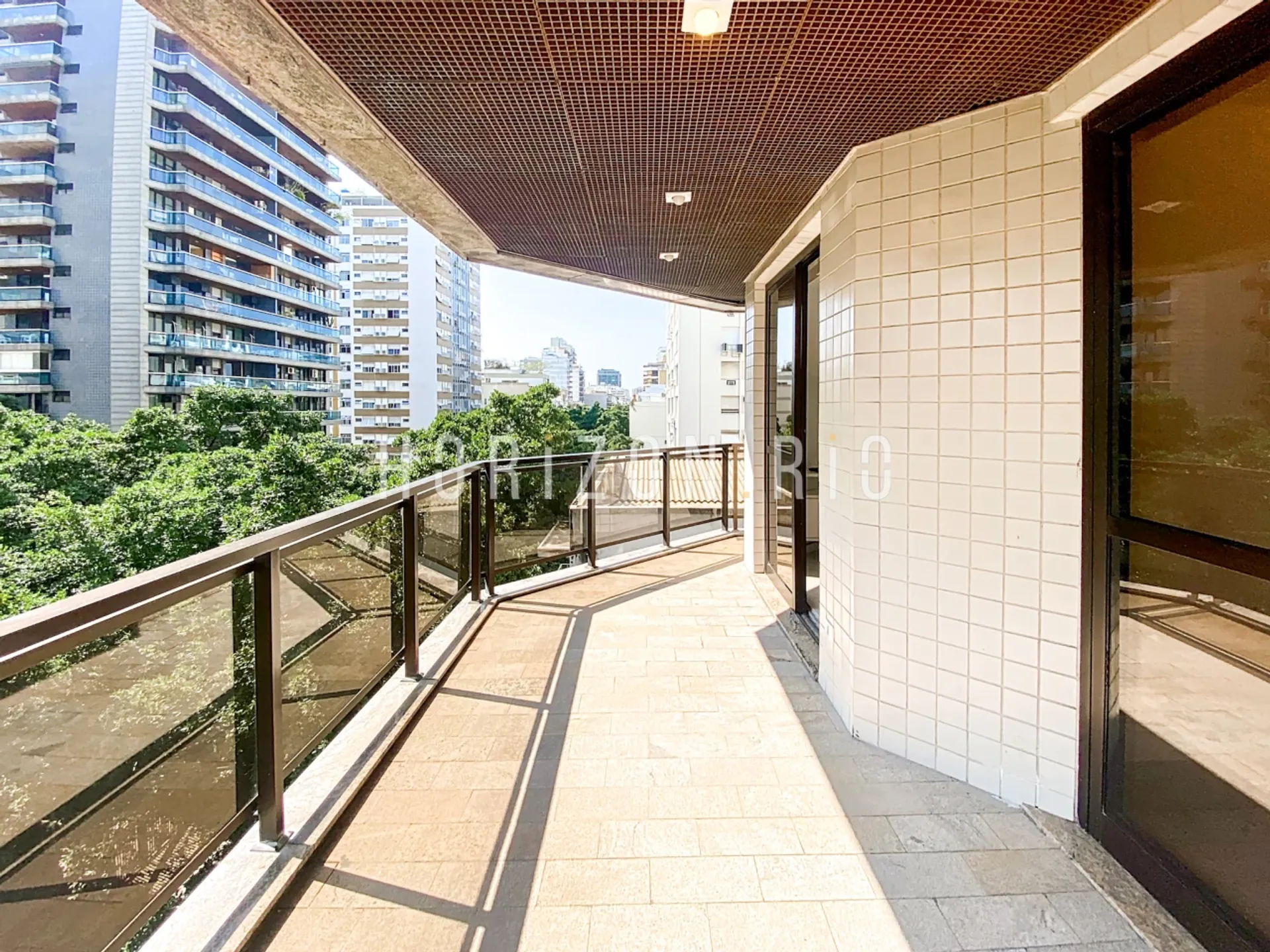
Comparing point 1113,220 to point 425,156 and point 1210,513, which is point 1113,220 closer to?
point 1210,513

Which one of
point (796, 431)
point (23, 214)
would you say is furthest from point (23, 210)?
point (796, 431)

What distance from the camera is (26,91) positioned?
42.3 meters

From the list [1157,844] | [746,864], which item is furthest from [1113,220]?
[746,864]

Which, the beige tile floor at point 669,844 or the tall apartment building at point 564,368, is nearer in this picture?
the beige tile floor at point 669,844

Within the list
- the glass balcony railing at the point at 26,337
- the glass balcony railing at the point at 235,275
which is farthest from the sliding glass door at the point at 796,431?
the glass balcony railing at the point at 26,337

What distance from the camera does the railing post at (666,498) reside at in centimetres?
557

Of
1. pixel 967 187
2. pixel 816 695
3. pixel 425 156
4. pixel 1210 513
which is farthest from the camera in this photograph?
pixel 816 695

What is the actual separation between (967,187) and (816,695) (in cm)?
218

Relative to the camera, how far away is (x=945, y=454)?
2178 mm

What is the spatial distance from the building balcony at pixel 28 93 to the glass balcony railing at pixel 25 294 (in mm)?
14478

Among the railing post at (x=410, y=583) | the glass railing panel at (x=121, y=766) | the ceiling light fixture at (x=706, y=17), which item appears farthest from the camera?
the railing post at (x=410, y=583)

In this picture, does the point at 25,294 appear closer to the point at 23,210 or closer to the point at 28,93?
the point at 23,210

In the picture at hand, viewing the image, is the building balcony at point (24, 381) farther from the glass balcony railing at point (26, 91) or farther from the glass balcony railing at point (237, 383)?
the glass balcony railing at point (26, 91)

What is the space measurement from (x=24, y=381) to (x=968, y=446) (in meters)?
53.2
